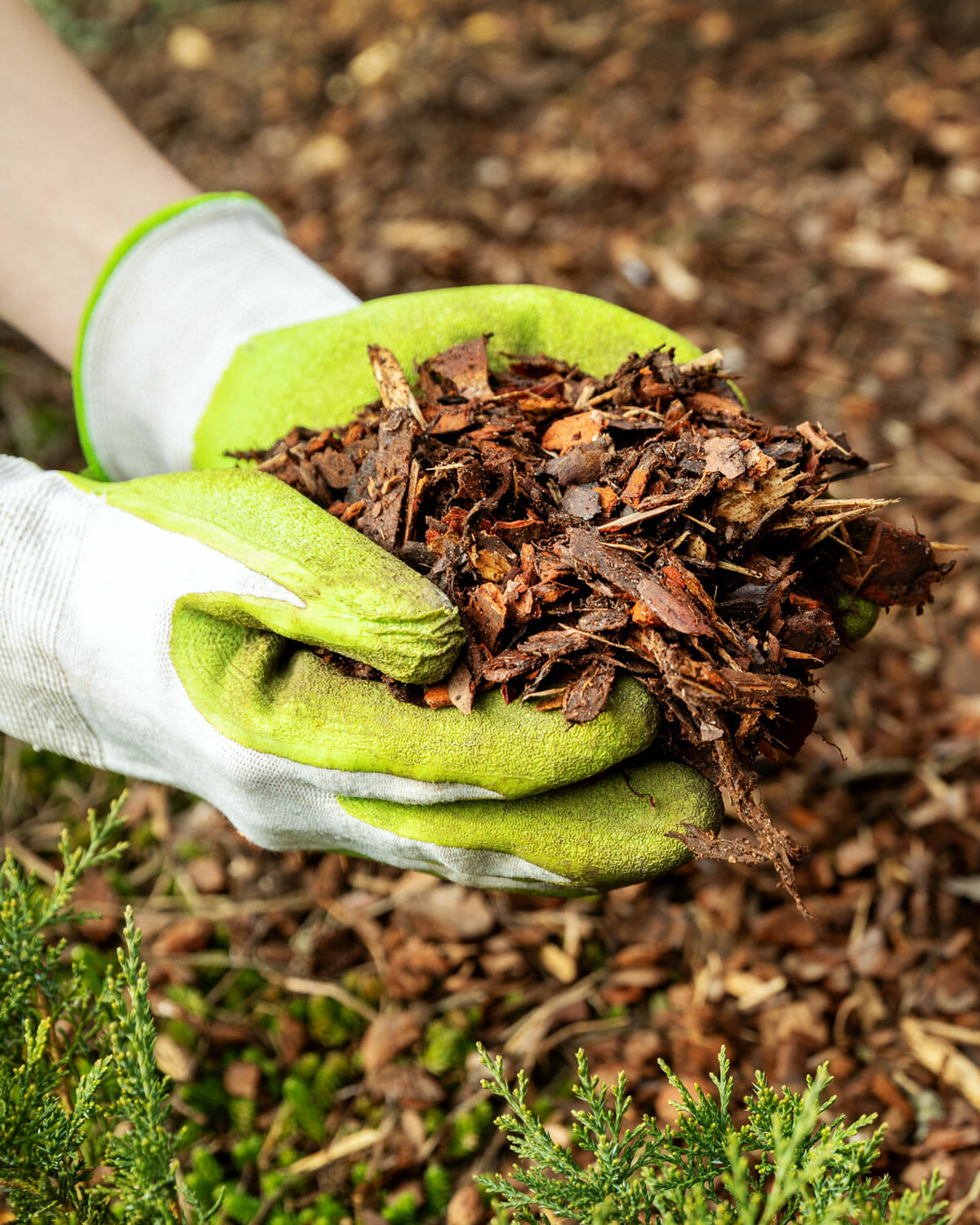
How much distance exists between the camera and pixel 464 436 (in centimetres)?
185

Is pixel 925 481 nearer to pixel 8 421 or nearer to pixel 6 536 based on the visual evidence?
pixel 6 536

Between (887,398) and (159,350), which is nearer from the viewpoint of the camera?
(159,350)

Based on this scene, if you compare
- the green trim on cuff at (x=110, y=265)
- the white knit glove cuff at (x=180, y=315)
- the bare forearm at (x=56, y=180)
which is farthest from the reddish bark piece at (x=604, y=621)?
the bare forearm at (x=56, y=180)

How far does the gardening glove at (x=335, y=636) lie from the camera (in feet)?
5.30

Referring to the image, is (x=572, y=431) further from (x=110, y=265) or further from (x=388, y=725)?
(x=110, y=265)

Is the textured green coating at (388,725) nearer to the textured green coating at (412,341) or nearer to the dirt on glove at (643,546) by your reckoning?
the dirt on glove at (643,546)

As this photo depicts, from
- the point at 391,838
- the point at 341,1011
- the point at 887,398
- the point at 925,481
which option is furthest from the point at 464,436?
the point at 887,398

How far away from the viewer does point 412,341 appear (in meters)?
2.14

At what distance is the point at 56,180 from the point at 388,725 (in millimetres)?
1758

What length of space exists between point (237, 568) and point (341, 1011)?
1472 mm


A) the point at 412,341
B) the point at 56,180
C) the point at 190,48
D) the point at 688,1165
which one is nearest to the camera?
the point at 688,1165

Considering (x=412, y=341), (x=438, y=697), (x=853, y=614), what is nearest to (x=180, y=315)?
(x=412, y=341)

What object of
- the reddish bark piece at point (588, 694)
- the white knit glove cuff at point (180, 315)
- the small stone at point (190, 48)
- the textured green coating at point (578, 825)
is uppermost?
the small stone at point (190, 48)

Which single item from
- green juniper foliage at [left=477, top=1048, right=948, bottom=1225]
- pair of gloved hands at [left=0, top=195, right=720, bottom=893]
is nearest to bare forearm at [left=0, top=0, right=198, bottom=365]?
pair of gloved hands at [left=0, top=195, right=720, bottom=893]
